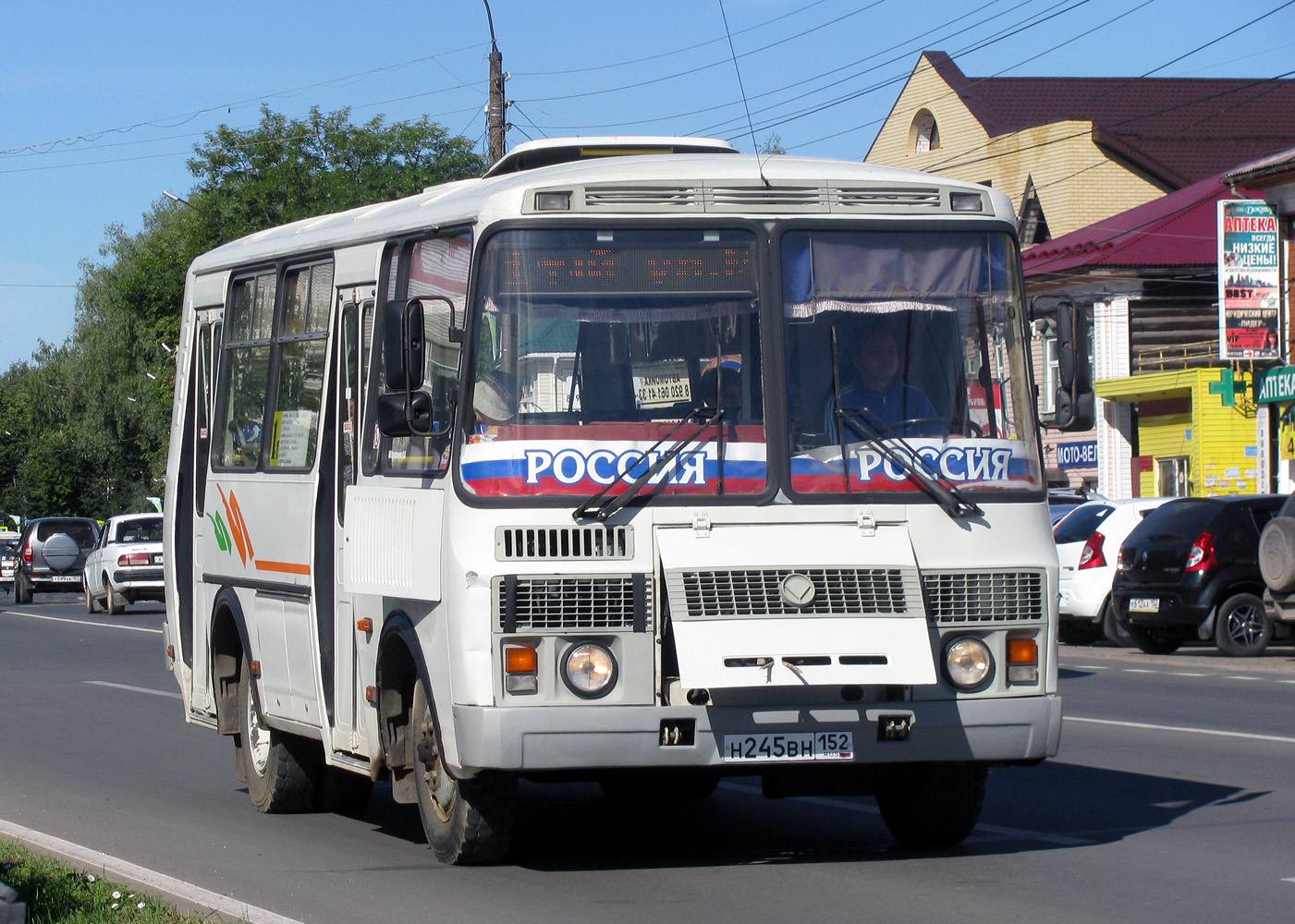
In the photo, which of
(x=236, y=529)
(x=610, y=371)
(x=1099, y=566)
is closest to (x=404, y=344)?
(x=610, y=371)

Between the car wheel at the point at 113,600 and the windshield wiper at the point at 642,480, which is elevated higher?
the windshield wiper at the point at 642,480

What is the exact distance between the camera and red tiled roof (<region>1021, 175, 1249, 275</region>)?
43250 millimetres

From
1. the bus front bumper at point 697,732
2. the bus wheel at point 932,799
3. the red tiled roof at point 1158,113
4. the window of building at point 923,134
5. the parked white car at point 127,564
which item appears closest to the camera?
the bus front bumper at point 697,732

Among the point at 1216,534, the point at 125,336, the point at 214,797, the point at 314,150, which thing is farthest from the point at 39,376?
the point at 214,797

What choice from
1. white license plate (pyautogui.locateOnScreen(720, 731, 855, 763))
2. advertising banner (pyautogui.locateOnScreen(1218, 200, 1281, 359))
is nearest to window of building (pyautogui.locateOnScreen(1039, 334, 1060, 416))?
advertising banner (pyautogui.locateOnScreen(1218, 200, 1281, 359))

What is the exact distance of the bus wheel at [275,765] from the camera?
10.3 meters

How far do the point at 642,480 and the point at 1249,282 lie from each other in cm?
3009

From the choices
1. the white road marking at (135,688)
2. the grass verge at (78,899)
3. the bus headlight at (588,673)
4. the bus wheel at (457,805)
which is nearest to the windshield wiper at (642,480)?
the bus headlight at (588,673)

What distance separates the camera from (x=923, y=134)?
2213 inches

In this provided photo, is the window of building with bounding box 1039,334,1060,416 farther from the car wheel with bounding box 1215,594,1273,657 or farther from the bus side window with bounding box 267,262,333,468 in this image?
the bus side window with bounding box 267,262,333,468

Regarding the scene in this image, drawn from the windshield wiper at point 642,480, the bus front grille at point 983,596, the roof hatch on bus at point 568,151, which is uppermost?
the roof hatch on bus at point 568,151

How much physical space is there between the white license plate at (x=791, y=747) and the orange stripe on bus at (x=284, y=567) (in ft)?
9.22

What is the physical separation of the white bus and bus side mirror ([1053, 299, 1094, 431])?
0.17ft

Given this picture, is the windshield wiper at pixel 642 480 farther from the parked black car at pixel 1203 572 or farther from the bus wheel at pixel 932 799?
the parked black car at pixel 1203 572
